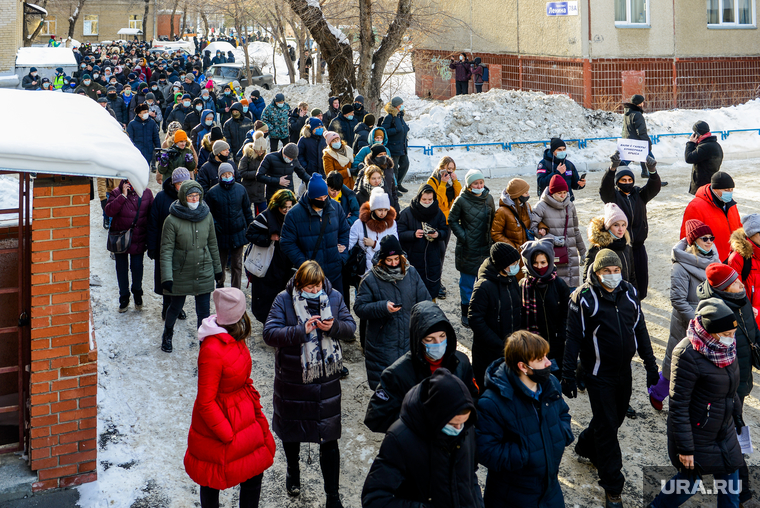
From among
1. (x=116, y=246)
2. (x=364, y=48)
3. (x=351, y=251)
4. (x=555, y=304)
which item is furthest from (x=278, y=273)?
(x=364, y=48)

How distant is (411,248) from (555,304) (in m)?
2.26

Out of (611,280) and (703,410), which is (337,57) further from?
(703,410)

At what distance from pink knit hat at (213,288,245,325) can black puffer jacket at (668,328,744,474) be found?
8.80 feet

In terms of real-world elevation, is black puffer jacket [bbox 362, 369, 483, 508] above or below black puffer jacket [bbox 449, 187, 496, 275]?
below

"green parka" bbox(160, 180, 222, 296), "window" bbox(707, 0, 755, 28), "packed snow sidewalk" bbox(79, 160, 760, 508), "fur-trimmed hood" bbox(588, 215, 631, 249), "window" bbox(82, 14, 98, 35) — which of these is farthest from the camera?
"window" bbox(82, 14, 98, 35)

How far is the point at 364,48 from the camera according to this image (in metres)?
19.0

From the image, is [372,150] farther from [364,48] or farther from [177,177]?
[364,48]

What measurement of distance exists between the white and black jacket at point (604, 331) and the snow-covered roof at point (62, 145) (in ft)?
10.2

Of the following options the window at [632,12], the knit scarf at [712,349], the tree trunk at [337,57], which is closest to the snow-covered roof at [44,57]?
the tree trunk at [337,57]

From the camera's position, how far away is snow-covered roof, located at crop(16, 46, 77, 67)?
1364 inches

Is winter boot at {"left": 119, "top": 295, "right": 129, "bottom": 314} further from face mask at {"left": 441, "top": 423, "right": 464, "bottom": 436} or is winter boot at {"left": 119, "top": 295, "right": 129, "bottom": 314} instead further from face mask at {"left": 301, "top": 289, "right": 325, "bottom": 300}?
face mask at {"left": 441, "top": 423, "right": 464, "bottom": 436}

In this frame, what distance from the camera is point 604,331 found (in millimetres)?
4941

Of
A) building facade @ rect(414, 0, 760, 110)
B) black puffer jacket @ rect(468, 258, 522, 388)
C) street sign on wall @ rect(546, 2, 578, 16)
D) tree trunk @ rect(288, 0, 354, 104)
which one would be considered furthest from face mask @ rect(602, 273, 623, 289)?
street sign on wall @ rect(546, 2, 578, 16)

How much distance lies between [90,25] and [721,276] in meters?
77.6
